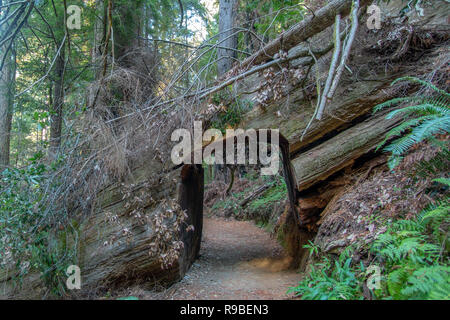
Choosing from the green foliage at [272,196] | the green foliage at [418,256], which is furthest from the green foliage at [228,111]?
the green foliage at [272,196]

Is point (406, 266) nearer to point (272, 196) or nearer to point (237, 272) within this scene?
point (237, 272)

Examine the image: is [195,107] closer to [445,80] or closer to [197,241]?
[197,241]

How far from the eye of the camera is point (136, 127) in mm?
5617

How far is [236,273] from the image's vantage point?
6211mm

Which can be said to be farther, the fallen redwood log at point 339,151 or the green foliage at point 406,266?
the fallen redwood log at point 339,151

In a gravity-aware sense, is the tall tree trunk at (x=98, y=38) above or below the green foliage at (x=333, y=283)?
above

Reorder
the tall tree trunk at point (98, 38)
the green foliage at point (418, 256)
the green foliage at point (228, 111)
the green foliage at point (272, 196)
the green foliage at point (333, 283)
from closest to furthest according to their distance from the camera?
1. the green foliage at point (418, 256)
2. the green foliage at point (333, 283)
3. the green foliage at point (228, 111)
4. the tall tree trunk at point (98, 38)
5. the green foliage at point (272, 196)

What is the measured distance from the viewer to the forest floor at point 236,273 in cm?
493

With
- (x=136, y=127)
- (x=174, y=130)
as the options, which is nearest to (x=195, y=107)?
(x=174, y=130)

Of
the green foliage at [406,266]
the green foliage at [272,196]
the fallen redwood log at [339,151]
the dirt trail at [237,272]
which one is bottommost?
the dirt trail at [237,272]

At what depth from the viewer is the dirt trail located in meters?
4.95

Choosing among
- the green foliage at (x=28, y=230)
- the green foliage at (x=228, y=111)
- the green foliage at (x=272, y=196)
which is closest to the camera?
the green foliage at (x=28, y=230)

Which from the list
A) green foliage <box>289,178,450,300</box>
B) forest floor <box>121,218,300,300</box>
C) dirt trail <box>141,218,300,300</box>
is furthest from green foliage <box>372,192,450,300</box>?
dirt trail <box>141,218,300,300</box>

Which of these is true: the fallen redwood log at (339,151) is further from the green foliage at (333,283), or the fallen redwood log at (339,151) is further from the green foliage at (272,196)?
the green foliage at (272,196)
